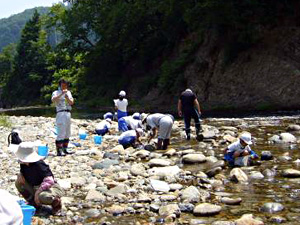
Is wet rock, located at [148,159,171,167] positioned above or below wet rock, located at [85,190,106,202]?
above

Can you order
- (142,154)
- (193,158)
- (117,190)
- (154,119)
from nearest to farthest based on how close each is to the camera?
(117,190) → (193,158) → (142,154) → (154,119)

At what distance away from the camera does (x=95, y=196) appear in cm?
661

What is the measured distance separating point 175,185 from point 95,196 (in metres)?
1.37

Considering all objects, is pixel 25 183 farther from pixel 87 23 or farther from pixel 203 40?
pixel 87 23

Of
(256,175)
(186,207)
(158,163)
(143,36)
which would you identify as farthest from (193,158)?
(143,36)

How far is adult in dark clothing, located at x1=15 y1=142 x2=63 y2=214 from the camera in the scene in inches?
222

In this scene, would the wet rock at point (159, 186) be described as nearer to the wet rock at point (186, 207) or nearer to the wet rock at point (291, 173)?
the wet rock at point (186, 207)

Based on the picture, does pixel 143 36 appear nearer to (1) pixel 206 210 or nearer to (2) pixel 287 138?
(2) pixel 287 138

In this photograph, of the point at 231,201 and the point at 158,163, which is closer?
the point at 231,201

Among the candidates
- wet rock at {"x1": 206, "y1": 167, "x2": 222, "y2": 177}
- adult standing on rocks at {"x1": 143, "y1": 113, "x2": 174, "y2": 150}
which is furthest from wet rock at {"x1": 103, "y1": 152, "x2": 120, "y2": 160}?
wet rock at {"x1": 206, "y1": 167, "x2": 222, "y2": 177}

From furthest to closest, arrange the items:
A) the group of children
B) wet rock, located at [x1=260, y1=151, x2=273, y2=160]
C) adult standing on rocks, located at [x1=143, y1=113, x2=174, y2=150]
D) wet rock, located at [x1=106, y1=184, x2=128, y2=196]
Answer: adult standing on rocks, located at [x1=143, y1=113, x2=174, y2=150], wet rock, located at [x1=260, y1=151, x2=273, y2=160], wet rock, located at [x1=106, y1=184, x2=128, y2=196], the group of children

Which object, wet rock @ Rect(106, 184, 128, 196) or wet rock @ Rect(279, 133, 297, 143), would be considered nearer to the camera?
wet rock @ Rect(106, 184, 128, 196)

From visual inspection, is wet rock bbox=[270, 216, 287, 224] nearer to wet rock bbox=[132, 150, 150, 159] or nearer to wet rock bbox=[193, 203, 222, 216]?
wet rock bbox=[193, 203, 222, 216]

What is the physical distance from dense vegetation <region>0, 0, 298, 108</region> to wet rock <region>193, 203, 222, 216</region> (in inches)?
761
